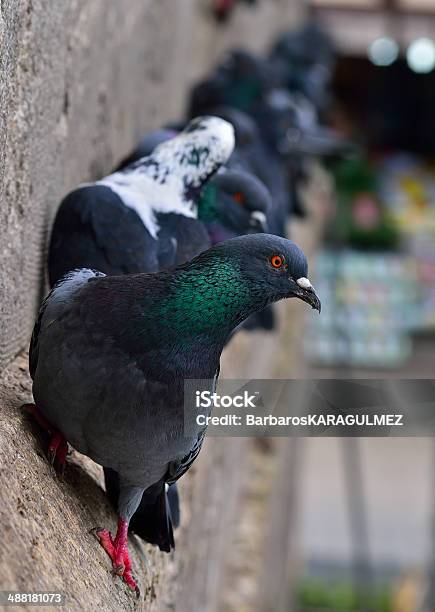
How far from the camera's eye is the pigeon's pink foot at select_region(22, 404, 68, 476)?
1.88m

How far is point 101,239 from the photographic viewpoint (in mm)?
2381

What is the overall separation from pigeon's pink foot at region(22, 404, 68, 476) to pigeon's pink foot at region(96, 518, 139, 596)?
0.13 m

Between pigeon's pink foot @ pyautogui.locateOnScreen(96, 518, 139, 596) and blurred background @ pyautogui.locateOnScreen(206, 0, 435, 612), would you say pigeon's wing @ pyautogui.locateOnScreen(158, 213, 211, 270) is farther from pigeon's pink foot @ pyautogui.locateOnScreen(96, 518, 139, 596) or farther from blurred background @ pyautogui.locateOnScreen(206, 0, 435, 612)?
blurred background @ pyautogui.locateOnScreen(206, 0, 435, 612)

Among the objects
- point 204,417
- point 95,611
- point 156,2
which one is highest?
point 156,2

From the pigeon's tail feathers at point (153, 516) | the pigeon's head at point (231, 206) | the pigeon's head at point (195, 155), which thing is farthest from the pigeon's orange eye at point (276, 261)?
the pigeon's head at point (231, 206)

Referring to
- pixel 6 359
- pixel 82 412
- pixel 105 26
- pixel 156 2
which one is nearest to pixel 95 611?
pixel 82 412

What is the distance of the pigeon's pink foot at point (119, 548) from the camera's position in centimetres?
189

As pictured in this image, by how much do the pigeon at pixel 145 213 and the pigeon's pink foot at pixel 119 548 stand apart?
63 centimetres

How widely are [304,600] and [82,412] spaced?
7944 millimetres

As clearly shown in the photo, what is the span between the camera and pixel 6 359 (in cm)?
218

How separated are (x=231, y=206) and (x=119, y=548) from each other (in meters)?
1.15

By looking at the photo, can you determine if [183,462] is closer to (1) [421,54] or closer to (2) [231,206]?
(2) [231,206]

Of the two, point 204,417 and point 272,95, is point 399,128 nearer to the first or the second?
point 272,95

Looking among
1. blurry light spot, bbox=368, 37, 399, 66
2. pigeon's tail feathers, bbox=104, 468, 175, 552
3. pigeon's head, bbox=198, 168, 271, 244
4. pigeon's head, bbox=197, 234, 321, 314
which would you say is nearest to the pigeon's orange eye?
pigeon's head, bbox=197, 234, 321, 314
